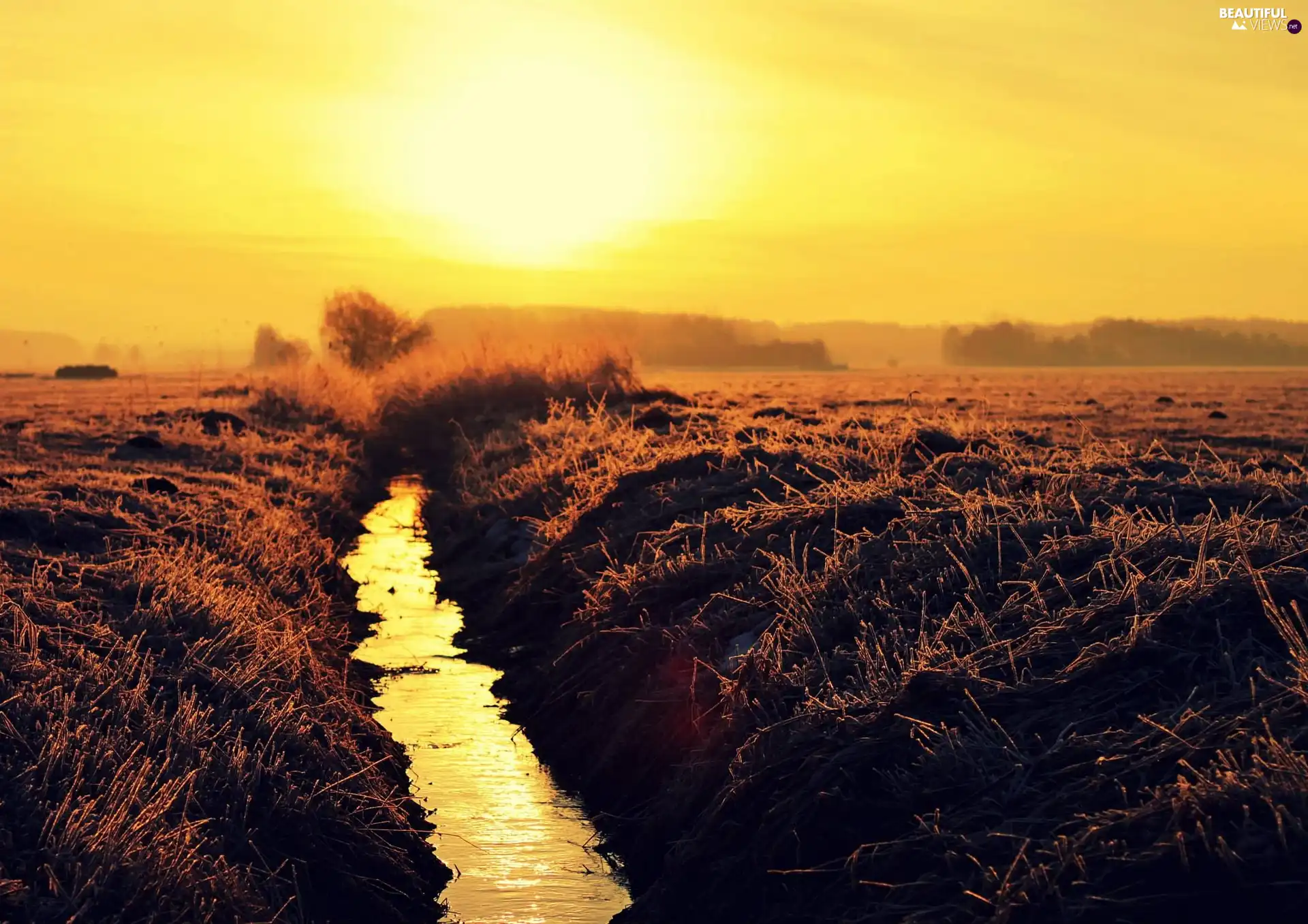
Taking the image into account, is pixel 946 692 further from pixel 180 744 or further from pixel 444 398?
pixel 444 398

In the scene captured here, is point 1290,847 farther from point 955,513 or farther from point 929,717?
point 955,513

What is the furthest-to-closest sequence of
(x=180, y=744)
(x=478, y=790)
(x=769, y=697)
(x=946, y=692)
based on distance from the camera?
(x=478, y=790) → (x=769, y=697) → (x=180, y=744) → (x=946, y=692)

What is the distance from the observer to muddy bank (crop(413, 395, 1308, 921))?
19.0 feet

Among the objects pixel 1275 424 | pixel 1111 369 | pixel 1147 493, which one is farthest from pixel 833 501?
pixel 1111 369

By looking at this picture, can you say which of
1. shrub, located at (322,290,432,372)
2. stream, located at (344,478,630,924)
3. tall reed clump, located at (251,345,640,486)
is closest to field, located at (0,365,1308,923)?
stream, located at (344,478,630,924)

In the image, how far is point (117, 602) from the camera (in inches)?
425

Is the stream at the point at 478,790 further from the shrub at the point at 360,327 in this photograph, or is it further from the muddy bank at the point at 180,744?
the shrub at the point at 360,327

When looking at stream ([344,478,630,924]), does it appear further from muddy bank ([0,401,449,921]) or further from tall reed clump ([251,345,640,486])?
tall reed clump ([251,345,640,486])

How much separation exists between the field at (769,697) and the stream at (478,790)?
0.84 feet

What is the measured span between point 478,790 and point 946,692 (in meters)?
4.53

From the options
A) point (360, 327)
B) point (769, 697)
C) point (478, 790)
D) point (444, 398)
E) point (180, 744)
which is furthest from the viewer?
point (360, 327)

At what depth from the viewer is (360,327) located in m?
74.8

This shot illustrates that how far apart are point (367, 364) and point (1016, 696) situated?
66045mm

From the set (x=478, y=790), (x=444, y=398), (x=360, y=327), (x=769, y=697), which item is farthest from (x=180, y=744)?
(x=360, y=327)
